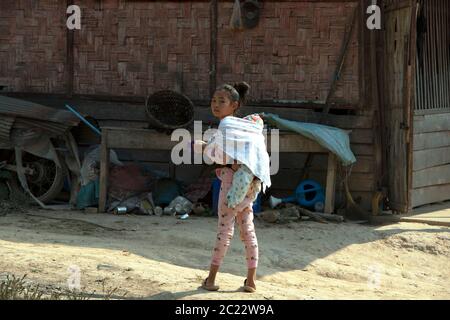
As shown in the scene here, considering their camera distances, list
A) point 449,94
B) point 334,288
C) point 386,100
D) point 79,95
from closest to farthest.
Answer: point 334,288, point 386,100, point 79,95, point 449,94

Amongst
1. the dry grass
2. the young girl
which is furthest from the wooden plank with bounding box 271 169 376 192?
the dry grass

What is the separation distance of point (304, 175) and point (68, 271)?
Answer: 431cm

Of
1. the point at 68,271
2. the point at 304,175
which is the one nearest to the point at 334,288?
the point at 68,271

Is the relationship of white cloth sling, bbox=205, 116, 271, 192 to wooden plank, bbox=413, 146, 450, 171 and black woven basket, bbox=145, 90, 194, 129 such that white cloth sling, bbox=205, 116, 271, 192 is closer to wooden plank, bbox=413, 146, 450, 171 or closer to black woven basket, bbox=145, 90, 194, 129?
black woven basket, bbox=145, 90, 194, 129

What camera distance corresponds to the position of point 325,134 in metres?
8.63

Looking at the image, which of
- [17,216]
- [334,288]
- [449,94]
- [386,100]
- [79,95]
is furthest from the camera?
[449,94]

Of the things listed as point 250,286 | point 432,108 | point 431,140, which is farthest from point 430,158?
point 250,286

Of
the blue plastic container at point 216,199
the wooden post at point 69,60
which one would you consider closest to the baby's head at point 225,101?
the blue plastic container at point 216,199

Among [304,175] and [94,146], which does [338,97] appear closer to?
[304,175]

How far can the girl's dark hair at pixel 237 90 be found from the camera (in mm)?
5297

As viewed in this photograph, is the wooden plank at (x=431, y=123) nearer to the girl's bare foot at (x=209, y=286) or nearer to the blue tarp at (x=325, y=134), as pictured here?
the blue tarp at (x=325, y=134)

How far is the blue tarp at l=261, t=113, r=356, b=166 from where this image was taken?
28.1 feet

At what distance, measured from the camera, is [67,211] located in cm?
888

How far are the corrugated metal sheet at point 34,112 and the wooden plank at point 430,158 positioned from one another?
13.3 feet
